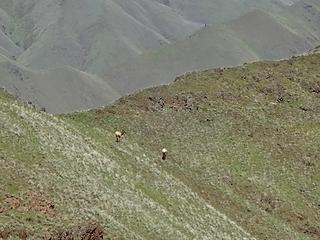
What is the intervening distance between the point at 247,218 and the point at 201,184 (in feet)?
17.5

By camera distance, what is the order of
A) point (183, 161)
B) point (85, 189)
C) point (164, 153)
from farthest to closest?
point (183, 161)
point (164, 153)
point (85, 189)

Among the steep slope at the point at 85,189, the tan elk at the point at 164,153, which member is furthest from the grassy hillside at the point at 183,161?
the tan elk at the point at 164,153

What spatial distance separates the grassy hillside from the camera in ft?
130

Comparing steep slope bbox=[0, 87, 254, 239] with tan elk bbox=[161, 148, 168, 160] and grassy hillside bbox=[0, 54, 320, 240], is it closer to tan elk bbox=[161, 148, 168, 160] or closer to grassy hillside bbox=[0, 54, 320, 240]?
grassy hillside bbox=[0, 54, 320, 240]

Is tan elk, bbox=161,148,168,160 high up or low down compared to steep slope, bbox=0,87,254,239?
down

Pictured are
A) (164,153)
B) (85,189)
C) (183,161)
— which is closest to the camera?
(85,189)

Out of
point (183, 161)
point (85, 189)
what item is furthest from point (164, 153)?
point (85, 189)

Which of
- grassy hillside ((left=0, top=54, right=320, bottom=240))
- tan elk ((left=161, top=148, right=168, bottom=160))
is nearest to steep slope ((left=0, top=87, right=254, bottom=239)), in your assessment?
grassy hillside ((left=0, top=54, right=320, bottom=240))

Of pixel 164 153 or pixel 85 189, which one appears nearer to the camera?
pixel 85 189

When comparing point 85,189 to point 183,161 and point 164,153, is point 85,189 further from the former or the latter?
point 183,161

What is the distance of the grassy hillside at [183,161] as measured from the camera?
3959cm

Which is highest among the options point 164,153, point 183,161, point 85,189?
point 85,189

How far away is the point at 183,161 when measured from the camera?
205 ft

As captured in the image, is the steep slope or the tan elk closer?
the steep slope
